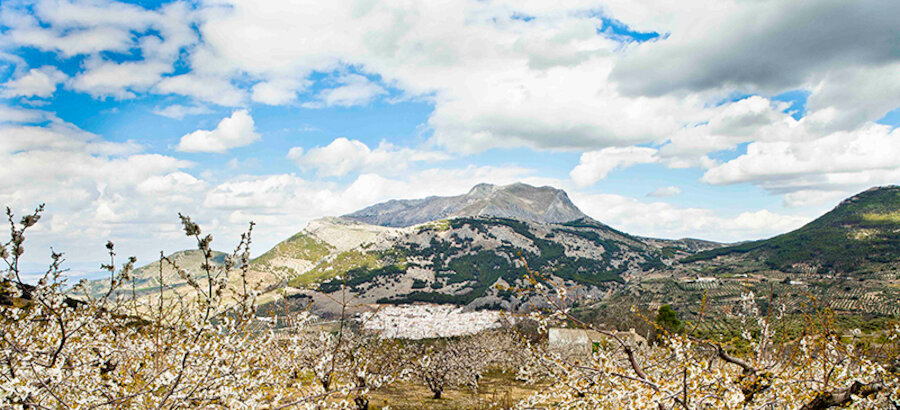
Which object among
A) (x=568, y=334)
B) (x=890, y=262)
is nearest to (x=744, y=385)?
(x=568, y=334)

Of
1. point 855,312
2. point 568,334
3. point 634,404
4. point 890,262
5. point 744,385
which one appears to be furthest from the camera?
point 890,262

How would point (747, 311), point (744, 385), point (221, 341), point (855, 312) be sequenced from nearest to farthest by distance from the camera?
point (744, 385)
point (221, 341)
point (747, 311)
point (855, 312)

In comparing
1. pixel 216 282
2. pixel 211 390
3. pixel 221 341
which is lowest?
pixel 211 390

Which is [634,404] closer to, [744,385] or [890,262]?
[744,385]

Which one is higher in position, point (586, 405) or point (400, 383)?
point (586, 405)

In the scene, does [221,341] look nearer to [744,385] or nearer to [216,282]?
[216,282]

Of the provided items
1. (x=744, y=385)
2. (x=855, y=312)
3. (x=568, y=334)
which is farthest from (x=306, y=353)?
(x=855, y=312)

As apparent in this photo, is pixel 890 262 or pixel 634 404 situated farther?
pixel 890 262

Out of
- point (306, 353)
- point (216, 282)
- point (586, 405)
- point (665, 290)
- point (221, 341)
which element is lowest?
point (665, 290)

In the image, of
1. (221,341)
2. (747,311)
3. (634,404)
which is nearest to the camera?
(634,404)

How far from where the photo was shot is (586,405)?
10.3m

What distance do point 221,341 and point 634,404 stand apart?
9.10 m

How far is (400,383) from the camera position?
1874 inches

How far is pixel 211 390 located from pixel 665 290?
637 feet
